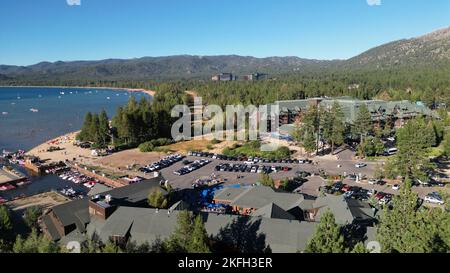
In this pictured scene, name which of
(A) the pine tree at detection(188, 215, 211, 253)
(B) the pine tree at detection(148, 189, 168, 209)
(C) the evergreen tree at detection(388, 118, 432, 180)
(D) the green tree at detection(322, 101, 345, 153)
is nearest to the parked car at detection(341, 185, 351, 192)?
(C) the evergreen tree at detection(388, 118, 432, 180)

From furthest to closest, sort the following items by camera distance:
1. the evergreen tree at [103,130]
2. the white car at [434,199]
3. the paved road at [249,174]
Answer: the evergreen tree at [103,130] → the paved road at [249,174] → the white car at [434,199]

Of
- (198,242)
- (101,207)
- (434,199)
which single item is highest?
(198,242)

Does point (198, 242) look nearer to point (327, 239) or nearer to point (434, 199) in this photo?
point (327, 239)

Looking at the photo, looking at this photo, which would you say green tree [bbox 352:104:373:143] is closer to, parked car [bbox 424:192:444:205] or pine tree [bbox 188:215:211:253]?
parked car [bbox 424:192:444:205]

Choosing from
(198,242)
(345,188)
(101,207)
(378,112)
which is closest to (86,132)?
(101,207)

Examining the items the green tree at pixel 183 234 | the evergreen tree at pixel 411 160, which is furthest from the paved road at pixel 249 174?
the green tree at pixel 183 234

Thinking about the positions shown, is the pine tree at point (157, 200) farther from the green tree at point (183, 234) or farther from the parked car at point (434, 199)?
the parked car at point (434, 199)
